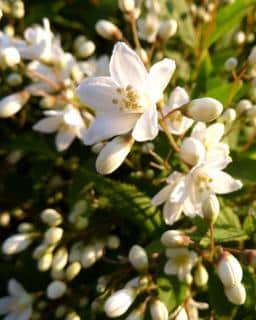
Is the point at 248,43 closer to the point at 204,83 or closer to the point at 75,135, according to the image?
the point at 204,83

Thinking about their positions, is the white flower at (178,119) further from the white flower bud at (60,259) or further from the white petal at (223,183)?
the white flower bud at (60,259)

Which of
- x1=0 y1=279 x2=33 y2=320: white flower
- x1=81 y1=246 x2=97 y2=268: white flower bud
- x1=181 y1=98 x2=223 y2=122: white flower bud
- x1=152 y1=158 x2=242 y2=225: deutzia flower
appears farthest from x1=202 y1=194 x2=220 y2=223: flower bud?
x1=0 y1=279 x2=33 y2=320: white flower

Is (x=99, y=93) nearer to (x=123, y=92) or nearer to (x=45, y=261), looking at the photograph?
(x=123, y=92)

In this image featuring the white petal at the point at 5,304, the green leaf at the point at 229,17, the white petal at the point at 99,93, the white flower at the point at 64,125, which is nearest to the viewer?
the white petal at the point at 99,93

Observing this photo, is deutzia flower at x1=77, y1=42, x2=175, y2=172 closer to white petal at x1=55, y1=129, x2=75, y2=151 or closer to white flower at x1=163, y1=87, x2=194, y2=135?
white flower at x1=163, y1=87, x2=194, y2=135

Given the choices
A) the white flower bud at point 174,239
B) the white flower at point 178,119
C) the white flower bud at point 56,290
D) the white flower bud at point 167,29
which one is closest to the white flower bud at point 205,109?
the white flower at point 178,119

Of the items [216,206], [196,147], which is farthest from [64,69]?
[216,206]

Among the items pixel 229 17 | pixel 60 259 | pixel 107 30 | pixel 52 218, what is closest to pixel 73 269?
pixel 60 259
